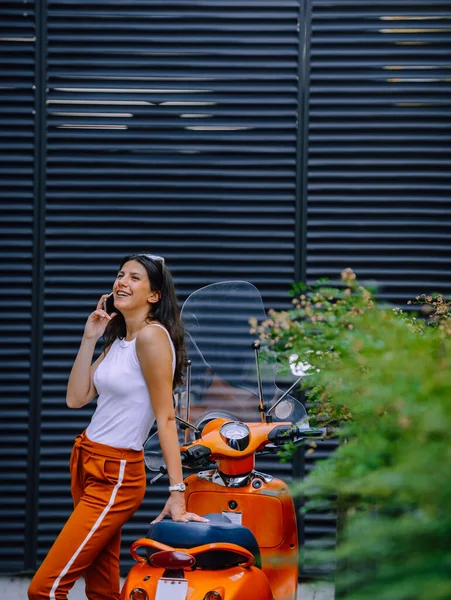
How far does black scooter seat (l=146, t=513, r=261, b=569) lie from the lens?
248 centimetres

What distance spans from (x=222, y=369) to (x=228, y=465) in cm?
46

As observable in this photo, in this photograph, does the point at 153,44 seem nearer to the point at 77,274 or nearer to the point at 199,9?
the point at 199,9

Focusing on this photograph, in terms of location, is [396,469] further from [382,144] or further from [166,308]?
[382,144]

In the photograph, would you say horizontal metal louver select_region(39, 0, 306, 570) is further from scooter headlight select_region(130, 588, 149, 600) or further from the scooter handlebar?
scooter headlight select_region(130, 588, 149, 600)

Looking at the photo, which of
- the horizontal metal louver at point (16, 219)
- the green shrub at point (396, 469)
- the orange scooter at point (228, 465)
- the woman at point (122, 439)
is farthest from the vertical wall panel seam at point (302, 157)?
the green shrub at point (396, 469)

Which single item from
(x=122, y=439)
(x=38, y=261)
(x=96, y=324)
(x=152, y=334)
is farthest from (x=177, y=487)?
(x=38, y=261)

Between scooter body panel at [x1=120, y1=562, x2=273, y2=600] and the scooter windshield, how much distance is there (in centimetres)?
83

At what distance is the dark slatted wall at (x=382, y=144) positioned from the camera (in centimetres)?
497

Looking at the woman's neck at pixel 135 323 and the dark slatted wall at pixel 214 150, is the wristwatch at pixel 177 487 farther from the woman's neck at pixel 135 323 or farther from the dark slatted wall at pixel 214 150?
the dark slatted wall at pixel 214 150

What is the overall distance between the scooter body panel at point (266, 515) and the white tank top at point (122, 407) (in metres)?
0.43

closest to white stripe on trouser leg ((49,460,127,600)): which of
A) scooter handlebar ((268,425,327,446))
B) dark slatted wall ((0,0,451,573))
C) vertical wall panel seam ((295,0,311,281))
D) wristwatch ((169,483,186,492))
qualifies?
wristwatch ((169,483,186,492))

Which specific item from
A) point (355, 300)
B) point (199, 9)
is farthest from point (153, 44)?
point (355, 300)

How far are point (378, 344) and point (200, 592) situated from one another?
3.84ft

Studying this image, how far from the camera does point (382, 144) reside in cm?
502
